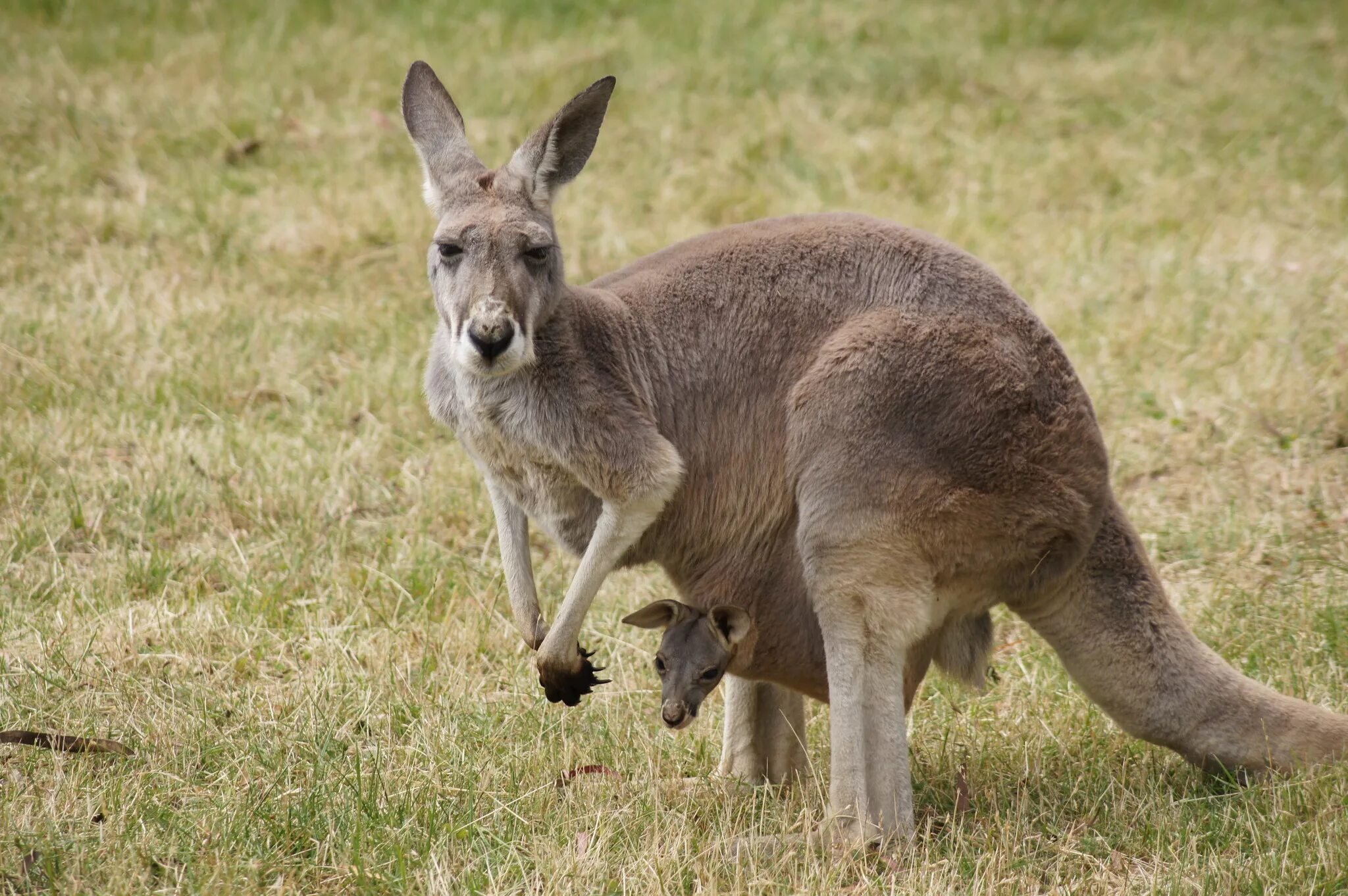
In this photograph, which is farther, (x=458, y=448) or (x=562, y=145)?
(x=458, y=448)

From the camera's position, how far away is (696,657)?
331cm

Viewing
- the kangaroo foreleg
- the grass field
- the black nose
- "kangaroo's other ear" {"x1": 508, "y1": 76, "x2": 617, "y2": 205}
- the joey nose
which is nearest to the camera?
the black nose

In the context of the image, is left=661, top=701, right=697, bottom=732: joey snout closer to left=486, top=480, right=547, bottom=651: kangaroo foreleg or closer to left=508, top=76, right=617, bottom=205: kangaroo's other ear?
left=486, top=480, right=547, bottom=651: kangaroo foreleg

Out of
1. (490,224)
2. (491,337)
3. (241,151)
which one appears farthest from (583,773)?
(241,151)

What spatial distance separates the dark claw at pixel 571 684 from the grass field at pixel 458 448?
0.60ft

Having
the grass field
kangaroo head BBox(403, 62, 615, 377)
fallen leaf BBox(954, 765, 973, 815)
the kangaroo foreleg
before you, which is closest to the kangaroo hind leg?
the grass field

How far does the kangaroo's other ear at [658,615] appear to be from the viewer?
3.46m

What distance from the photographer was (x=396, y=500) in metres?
4.87

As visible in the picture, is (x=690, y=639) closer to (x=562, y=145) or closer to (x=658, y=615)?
(x=658, y=615)

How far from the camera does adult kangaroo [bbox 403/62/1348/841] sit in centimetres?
317

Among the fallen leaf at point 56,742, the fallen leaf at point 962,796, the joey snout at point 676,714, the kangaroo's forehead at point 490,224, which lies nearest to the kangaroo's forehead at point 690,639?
the joey snout at point 676,714

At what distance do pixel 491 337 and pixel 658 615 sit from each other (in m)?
0.86

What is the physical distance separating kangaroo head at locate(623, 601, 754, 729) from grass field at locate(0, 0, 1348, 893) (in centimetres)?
24

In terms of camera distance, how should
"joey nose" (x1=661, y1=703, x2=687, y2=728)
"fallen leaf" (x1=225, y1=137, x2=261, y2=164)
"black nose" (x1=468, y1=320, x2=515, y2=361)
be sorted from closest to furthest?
"black nose" (x1=468, y1=320, x2=515, y2=361), "joey nose" (x1=661, y1=703, x2=687, y2=728), "fallen leaf" (x1=225, y1=137, x2=261, y2=164)
